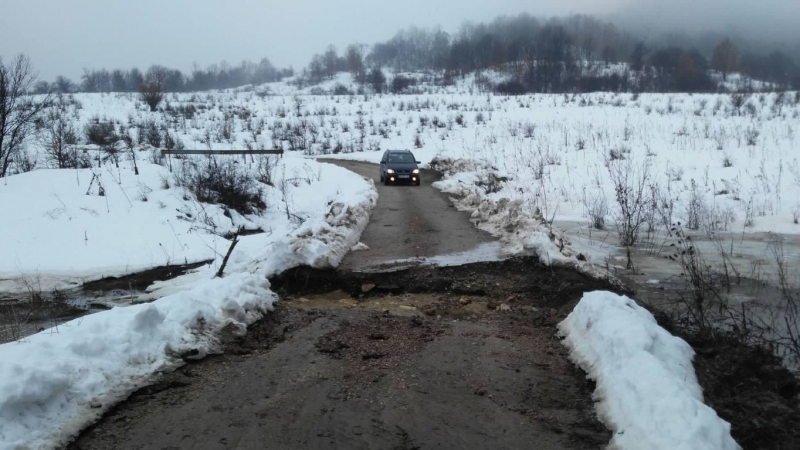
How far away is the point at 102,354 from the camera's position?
15.5 ft

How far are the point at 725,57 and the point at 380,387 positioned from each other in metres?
90.6

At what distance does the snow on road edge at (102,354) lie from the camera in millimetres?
3754

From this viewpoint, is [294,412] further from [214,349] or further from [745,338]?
[745,338]

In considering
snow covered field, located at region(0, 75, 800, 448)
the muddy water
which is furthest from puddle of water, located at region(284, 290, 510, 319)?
the muddy water

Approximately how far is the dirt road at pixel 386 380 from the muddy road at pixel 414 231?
1.59 meters

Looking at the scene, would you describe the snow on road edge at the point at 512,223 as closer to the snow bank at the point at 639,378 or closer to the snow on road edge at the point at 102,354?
the snow bank at the point at 639,378

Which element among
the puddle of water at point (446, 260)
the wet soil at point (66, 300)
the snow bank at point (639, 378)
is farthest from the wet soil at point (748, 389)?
the wet soil at point (66, 300)

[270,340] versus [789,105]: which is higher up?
[789,105]

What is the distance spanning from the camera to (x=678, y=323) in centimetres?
628

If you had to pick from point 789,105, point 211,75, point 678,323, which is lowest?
point 678,323

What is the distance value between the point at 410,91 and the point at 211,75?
2874 inches

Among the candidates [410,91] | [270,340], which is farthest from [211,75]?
[270,340]

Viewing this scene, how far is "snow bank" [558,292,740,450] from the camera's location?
3.39m

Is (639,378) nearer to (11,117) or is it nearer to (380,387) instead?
(380,387)
